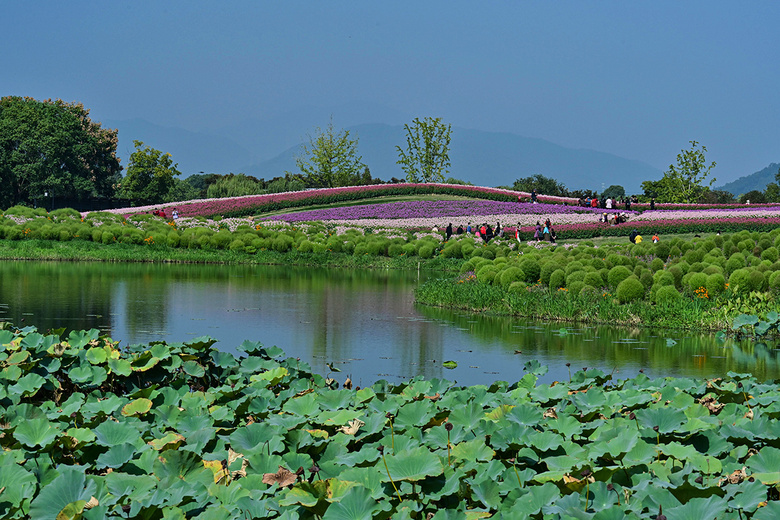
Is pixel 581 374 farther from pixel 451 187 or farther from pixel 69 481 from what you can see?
pixel 451 187

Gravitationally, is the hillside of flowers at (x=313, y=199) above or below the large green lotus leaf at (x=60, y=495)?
above

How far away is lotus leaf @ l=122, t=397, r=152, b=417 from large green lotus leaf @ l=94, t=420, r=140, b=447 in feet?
2.92

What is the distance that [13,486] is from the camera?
3.03 meters

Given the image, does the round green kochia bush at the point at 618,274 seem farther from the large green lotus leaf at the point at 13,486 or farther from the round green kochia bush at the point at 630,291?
the large green lotus leaf at the point at 13,486

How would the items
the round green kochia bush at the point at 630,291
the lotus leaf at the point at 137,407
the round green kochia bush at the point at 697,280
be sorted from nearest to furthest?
the lotus leaf at the point at 137,407
the round green kochia bush at the point at 697,280
the round green kochia bush at the point at 630,291

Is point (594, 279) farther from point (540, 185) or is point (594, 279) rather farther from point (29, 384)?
point (540, 185)

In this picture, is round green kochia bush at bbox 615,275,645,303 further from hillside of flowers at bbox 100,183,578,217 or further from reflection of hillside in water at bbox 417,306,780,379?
hillside of flowers at bbox 100,183,578,217

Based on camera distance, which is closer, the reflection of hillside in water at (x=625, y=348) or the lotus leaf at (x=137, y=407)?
the lotus leaf at (x=137, y=407)

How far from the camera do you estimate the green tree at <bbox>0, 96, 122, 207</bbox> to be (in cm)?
5012

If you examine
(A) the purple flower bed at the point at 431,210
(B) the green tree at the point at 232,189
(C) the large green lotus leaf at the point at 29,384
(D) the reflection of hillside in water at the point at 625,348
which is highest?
(B) the green tree at the point at 232,189

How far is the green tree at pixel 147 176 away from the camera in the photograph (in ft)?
188

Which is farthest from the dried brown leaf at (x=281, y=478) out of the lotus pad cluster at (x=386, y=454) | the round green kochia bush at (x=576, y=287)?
the round green kochia bush at (x=576, y=287)

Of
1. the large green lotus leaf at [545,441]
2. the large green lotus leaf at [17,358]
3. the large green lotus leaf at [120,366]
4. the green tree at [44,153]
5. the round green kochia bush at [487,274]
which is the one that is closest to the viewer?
the large green lotus leaf at [545,441]

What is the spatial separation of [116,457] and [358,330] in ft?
30.2
